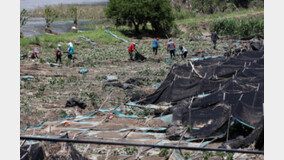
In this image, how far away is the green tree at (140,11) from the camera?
1398 inches

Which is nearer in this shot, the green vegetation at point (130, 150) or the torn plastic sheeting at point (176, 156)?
the torn plastic sheeting at point (176, 156)

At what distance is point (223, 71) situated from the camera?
13.9 m

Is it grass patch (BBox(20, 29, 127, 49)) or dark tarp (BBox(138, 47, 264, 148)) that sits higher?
grass patch (BBox(20, 29, 127, 49))

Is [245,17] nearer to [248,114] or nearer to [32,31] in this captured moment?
[32,31]

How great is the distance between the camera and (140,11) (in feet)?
116

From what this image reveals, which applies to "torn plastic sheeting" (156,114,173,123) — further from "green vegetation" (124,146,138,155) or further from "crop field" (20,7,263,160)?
"green vegetation" (124,146,138,155)

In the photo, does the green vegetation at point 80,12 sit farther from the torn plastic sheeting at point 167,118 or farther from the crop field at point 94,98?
the torn plastic sheeting at point 167,118

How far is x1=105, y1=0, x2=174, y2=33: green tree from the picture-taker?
35500 millimetres

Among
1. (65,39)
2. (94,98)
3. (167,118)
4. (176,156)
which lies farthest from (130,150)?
(65,39)

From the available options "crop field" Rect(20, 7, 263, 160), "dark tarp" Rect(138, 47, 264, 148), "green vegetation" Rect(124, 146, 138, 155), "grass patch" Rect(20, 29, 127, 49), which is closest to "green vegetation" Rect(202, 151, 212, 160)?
"crop field" Rect(20, 7, 263, 160)

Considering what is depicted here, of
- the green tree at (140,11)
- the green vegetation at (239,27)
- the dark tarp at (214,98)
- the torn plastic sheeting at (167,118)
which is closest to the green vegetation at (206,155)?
the dark tarp at (214,98)

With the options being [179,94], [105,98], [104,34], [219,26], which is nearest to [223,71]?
[179,94]

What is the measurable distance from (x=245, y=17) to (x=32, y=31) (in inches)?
1056

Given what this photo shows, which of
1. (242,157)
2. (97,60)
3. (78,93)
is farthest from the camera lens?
(97,60)
